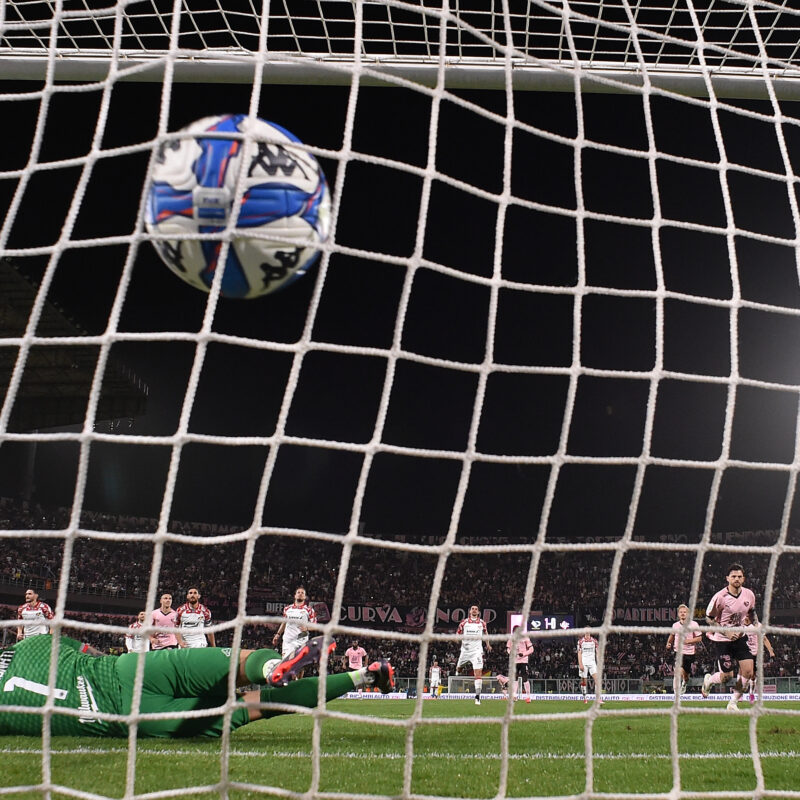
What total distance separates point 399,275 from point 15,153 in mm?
8784

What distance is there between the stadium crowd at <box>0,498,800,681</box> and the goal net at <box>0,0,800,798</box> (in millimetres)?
99

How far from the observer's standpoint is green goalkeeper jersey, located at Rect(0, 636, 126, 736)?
141 inches

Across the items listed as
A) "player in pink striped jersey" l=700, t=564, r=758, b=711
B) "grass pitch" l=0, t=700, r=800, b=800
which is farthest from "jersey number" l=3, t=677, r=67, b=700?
"player in pink striped jersey" l=700, t=564, r=758, b=711

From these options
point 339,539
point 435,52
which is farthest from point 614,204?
point 339,539

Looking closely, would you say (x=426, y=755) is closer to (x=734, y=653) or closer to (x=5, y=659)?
Result: (x=5, y=659)

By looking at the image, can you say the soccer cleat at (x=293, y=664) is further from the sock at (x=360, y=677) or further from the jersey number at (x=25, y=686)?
the jersey number at (x=25, y=686)

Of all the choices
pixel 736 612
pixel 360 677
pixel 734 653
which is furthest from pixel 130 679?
pixel 734 653

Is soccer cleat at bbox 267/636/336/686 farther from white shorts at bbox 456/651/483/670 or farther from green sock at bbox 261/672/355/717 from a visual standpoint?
white shorts at bbox 456/651/483/670

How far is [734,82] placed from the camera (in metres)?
3.34

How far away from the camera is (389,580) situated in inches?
949

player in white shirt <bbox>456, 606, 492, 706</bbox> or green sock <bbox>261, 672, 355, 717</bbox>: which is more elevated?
green sock <bbox>261, 672, 355, 717</bbox>

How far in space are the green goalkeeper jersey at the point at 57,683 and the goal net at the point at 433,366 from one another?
6.9 inches

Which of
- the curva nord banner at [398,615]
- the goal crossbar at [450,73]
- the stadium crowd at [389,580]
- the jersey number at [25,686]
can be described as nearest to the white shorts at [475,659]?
the jersey number at [25,686]

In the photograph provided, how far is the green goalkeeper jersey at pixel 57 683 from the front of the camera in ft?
11.8
